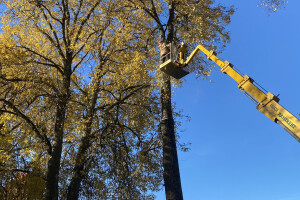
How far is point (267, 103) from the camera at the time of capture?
8.04 m

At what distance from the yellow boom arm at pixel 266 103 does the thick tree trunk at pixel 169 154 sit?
1895mm

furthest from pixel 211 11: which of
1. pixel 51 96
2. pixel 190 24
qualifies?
pixel 51 96

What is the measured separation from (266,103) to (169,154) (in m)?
3.40

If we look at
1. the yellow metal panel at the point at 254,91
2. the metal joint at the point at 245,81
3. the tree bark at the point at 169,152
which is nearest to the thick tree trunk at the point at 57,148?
the tree bark at the point at 169,152

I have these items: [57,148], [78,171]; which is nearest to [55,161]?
[57,148]

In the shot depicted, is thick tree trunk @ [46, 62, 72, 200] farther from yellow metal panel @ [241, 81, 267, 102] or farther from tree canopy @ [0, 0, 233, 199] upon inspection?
yellow metal panel @ [241, 81, 267, 102]

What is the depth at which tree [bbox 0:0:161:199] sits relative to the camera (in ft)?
33.3

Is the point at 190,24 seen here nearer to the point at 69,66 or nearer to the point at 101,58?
the point at 101,58

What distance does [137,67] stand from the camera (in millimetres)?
10547

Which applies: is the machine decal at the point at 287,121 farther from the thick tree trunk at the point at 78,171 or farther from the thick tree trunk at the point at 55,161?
the thick tree trunk at the point at 55,161

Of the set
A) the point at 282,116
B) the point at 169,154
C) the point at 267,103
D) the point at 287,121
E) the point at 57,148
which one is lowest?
the point at 287,121

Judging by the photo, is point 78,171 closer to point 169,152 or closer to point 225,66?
point 169,152

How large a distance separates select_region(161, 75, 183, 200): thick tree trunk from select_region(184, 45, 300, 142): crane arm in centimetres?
192

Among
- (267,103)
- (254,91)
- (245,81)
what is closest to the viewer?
(267,103)
